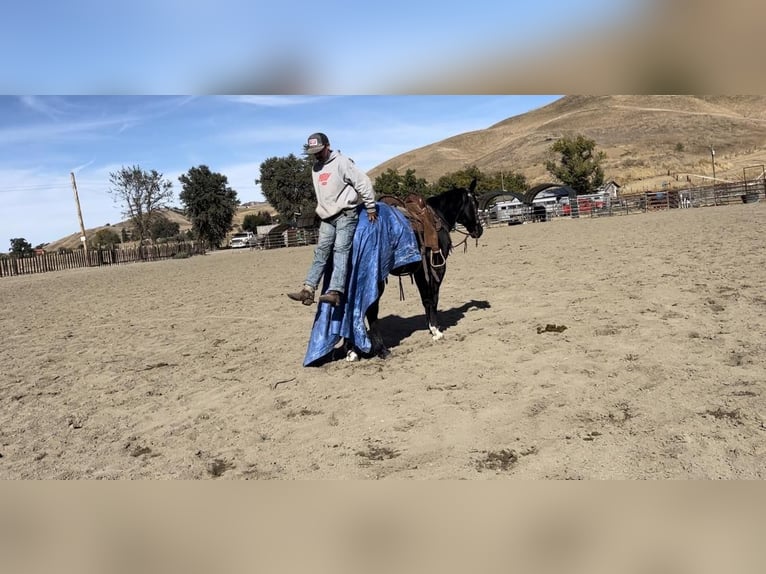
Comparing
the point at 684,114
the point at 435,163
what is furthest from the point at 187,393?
the point at 435,163

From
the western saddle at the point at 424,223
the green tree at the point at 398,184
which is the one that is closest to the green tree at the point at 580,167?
the green tree at the point at 398,184

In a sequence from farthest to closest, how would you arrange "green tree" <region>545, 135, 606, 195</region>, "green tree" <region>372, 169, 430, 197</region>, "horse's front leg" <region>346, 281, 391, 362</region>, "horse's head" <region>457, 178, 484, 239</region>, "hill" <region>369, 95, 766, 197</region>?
"hill" <region>369, 95, 766, 197</region>, "green tree" <region>372, 169, 430, 197</region>, "green tree" <region>545, 135, 606, 195</region>, "horse's head" <region>457, 178, 484, 239</region>, "horse's front leg" <region>346, 281, 391, 362</region>

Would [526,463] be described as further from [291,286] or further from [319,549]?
[291,286]

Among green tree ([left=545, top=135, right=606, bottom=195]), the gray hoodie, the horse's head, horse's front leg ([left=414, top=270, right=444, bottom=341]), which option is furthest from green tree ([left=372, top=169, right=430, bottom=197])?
the gray hoodie

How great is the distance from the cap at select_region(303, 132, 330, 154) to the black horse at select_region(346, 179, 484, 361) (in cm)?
142

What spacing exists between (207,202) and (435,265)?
212 ft

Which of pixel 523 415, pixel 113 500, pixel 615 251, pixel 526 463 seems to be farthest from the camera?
pixel 615 251

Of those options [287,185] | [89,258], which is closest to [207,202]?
[287,185]

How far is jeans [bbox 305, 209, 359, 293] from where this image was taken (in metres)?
5.08

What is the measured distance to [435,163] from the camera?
12925 centimetres

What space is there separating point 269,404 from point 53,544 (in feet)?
7.35

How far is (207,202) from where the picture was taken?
66250mm

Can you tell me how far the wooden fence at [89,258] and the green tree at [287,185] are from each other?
75.0 feet

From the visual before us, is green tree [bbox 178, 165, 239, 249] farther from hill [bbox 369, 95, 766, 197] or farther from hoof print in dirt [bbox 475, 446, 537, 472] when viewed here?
hoof print in dirt [bbox 475, 446, 537, 472]
